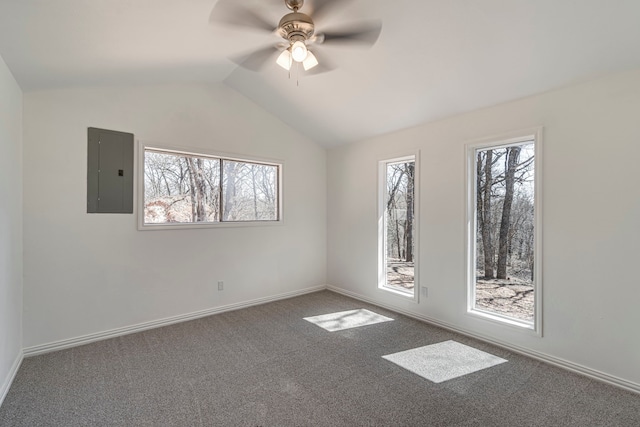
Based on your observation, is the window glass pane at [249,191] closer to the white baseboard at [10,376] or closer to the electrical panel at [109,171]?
the electrical panel at [109,171]

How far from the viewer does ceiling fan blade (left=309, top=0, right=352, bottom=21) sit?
2115 mm

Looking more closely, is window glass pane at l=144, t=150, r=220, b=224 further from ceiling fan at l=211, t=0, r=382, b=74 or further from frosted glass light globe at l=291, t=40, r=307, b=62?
frosted glass light globe at l=291, t=40, r=307, b=62

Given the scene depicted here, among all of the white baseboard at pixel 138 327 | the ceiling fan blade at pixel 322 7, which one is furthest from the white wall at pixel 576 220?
the white baseboard at pixel 138 327

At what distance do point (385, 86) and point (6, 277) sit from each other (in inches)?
144

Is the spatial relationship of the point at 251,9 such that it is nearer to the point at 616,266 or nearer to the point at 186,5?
the point at 186,5

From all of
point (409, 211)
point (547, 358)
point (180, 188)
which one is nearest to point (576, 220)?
point (547, 358)

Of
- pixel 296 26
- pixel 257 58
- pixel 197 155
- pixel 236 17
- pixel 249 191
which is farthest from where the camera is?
pixel 249 191

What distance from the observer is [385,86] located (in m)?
3.14

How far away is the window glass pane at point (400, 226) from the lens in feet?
13.0

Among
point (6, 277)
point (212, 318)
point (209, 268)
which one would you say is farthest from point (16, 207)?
point (212, 318)

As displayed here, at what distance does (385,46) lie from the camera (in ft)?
8.54

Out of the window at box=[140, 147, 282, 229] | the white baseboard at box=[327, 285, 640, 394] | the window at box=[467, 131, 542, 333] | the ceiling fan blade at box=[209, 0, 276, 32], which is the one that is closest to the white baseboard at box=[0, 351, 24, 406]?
the window at box=[140, 147, 282, 229]

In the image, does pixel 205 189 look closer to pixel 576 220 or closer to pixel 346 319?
pixel 346 319

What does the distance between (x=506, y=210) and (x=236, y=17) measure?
2990mm
